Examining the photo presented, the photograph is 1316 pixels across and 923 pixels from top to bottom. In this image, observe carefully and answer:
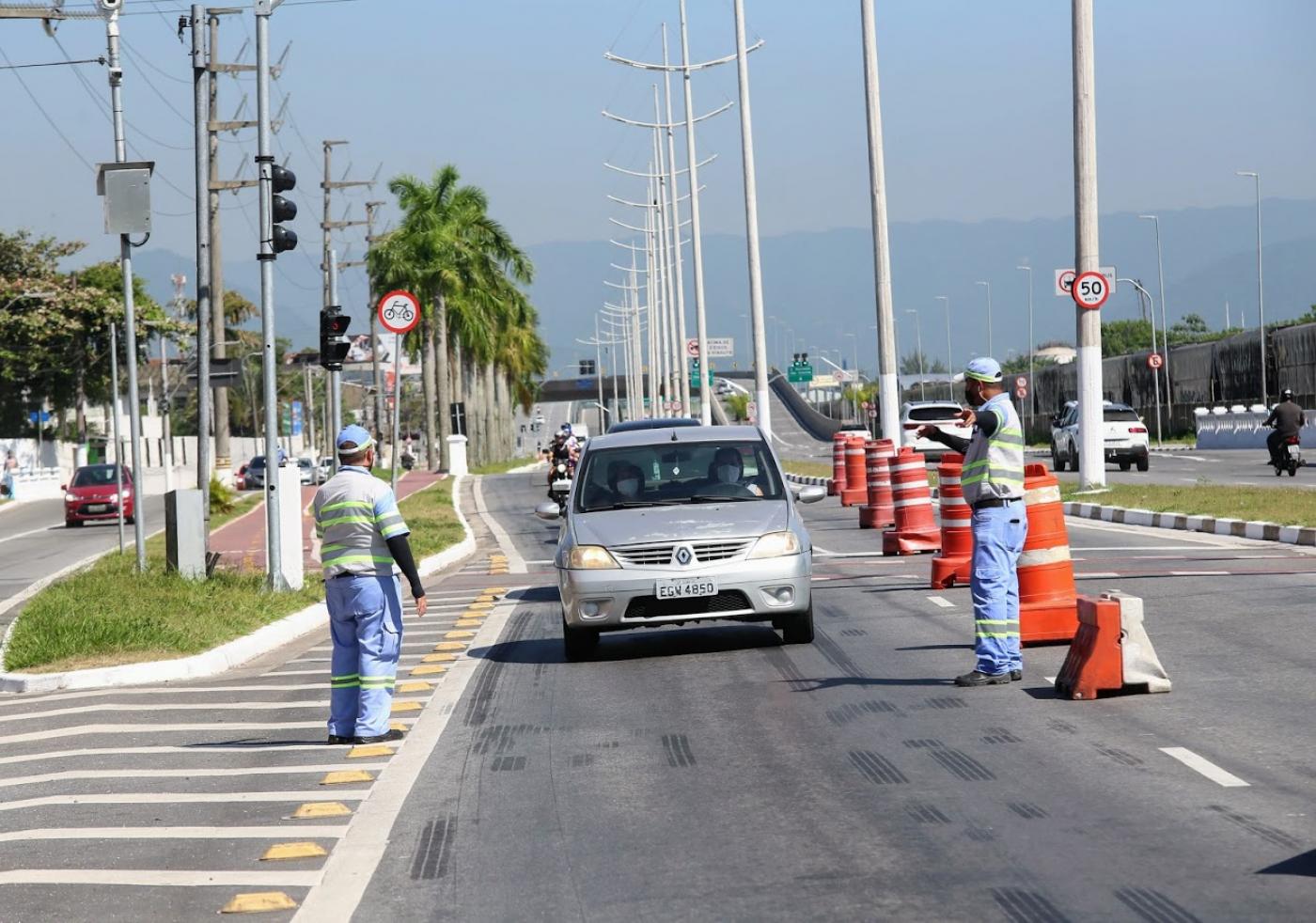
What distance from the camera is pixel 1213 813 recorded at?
25.3 feet

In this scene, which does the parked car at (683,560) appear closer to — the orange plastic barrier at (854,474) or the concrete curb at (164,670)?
the concrete curb at (164,670)

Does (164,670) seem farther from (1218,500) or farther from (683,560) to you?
(1218,500)

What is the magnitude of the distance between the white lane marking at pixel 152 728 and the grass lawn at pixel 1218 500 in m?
15.4

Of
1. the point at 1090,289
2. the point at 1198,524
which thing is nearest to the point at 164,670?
the point at 1198,524

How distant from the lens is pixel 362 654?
10.9 meters

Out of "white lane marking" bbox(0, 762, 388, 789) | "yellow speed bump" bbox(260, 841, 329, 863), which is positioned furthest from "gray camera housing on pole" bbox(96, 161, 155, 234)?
"yellow speed bump" bbox(260, 841, 329, 863)

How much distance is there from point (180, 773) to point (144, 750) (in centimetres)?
101

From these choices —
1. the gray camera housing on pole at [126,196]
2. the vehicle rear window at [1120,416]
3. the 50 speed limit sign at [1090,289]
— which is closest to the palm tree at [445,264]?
the vehicle rear window at [1120,416]

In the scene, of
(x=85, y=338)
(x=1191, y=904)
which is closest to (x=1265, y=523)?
(x=1191, y=904)

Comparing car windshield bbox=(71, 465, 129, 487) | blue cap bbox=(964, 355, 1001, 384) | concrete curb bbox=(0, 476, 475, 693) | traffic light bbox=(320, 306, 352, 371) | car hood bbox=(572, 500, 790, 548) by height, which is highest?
traffic light bbox=(320, 306, 352, 371)

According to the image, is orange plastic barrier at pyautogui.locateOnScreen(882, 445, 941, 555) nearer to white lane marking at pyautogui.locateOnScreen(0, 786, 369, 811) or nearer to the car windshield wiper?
the car windshield wiper

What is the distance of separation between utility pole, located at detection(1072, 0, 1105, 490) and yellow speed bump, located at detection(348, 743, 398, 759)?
23590mm

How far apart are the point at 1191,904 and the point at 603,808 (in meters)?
3.06

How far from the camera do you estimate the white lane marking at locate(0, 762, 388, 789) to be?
33.5 ft
